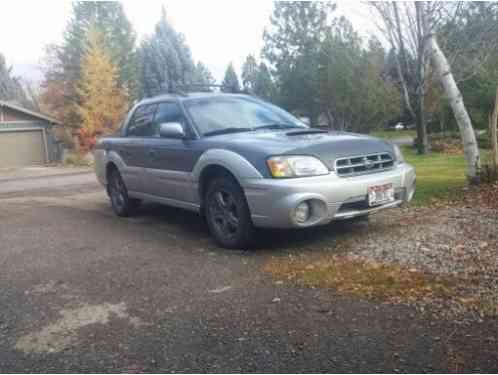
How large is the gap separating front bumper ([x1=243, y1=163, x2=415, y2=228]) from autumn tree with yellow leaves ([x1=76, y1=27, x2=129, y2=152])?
27.2 metres

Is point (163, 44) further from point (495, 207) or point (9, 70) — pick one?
point (495, 207)

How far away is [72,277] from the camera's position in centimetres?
435

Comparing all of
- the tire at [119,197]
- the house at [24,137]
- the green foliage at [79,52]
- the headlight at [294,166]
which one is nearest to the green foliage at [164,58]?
the green foliage at [79,52]

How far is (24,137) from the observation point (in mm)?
27328

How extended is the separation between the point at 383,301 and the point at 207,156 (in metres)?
2.43

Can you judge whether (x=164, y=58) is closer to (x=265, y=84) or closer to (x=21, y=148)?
(x=265, y=84)

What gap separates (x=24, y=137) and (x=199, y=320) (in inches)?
1068

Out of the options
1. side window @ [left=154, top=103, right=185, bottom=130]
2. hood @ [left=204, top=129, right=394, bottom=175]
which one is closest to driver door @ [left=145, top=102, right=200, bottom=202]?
side window @ [left=154, top=103, right=185, bottom=130]

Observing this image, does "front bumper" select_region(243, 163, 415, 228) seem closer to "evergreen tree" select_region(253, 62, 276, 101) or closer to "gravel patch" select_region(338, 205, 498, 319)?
"gravel patch" select_region(338, 205, 498, 319)

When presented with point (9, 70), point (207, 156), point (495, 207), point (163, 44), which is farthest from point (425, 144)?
point (9, 70)

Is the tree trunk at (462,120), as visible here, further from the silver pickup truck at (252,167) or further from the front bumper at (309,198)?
the front bumper at (309,198)

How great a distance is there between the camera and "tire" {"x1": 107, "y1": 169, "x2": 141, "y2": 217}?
7.09 m

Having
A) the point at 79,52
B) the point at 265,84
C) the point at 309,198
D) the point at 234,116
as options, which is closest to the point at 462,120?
the point at 234,116

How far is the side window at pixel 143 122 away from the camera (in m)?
6.40
